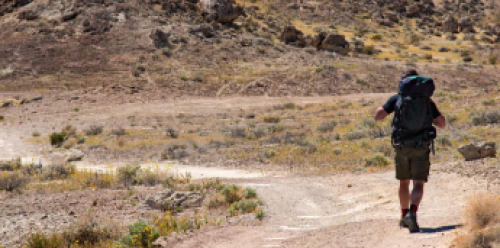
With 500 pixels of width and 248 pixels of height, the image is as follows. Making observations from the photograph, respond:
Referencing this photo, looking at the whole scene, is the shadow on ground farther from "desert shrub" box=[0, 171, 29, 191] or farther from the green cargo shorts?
"desert shrub" box=[0, 171, 29, 191]

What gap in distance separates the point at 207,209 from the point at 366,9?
Result: 76392 mm

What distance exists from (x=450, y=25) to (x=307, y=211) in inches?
2924

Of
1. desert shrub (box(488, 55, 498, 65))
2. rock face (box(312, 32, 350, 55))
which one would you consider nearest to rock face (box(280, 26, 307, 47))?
rock face (box(312, 32, 350, 55))

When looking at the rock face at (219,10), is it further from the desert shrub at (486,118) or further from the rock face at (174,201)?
the rock face at (174,201)

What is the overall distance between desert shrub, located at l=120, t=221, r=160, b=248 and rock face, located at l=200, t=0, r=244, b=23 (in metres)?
47.0

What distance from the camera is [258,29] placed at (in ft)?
181

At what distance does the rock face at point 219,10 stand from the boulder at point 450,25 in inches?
1610

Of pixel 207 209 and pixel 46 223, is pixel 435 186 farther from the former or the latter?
pixel 46 223

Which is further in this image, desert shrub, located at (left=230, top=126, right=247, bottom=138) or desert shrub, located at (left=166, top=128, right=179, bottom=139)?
desert shrub, located at (left=166, top=128, right=179, bottom=139)

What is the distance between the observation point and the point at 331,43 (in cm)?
5009

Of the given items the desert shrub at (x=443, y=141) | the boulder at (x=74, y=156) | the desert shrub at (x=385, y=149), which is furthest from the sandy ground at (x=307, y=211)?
the boulder at (x=74, y=156)

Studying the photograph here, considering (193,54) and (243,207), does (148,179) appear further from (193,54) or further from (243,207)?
(193,54)

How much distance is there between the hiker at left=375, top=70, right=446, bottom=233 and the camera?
523cm

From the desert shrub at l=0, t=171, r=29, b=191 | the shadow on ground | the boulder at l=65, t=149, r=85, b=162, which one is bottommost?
→ the boulder at l=65, t=149, r=85, b=162
